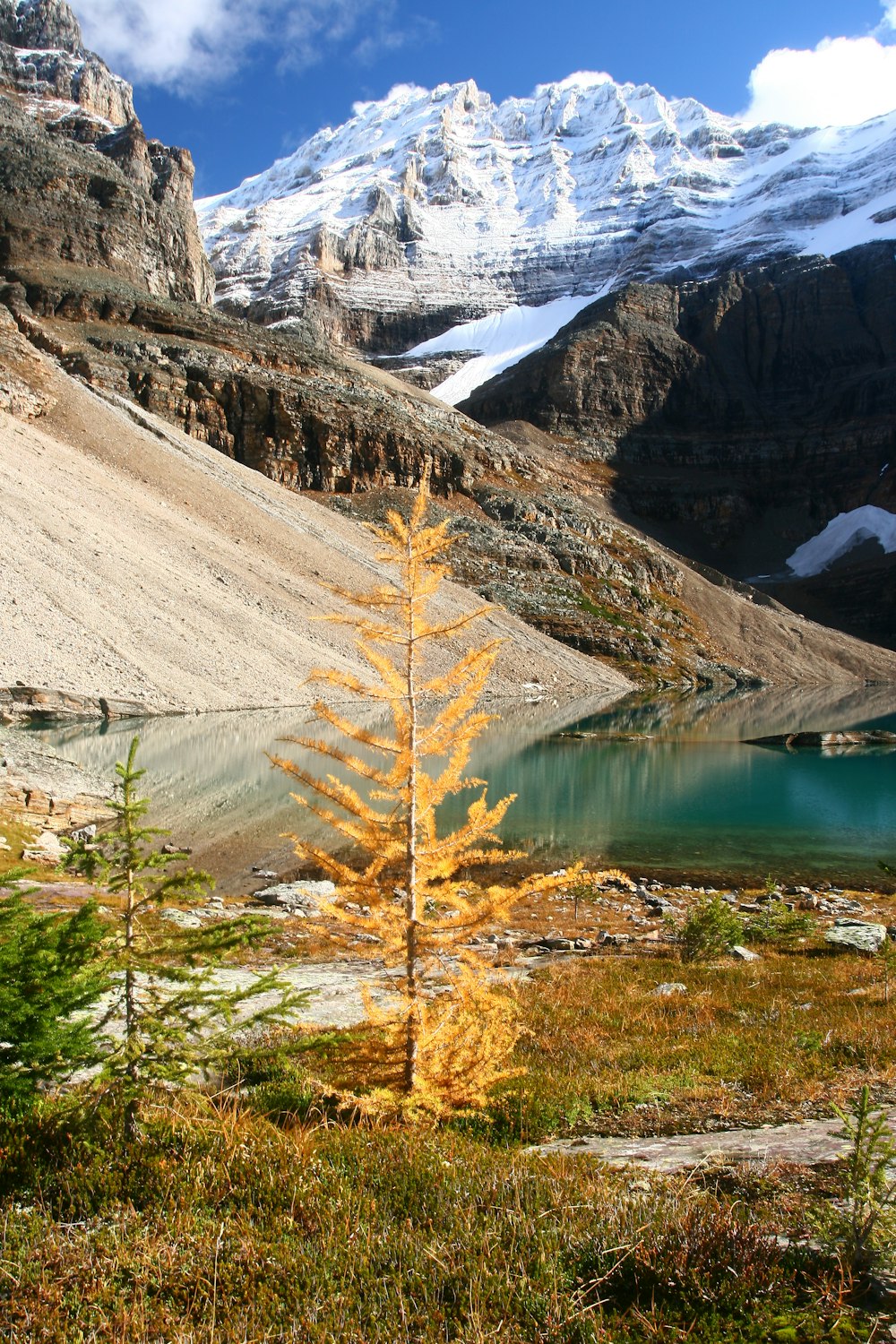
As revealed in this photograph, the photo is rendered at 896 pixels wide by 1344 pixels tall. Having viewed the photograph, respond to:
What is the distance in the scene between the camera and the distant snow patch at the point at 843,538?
555 ft

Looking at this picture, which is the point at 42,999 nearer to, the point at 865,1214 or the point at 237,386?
the point at 865,1214

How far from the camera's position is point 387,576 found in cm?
7831

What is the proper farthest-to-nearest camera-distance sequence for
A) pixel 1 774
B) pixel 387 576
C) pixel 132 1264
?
pixel 387 576
pixel 1 774
pixel 132 1264

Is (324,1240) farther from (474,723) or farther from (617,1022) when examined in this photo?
(617,1022)

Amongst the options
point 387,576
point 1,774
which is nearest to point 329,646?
point 387,576

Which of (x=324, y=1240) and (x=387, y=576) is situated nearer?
(x=324, y=1240)

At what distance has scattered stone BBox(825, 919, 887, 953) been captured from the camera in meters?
14.5

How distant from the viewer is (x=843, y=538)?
17212 centimetres

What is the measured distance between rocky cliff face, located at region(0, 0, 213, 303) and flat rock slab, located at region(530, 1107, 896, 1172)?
439 feet

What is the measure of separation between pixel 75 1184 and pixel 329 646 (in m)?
57.3

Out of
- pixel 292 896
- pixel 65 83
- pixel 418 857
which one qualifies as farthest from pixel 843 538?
pixel 65 83

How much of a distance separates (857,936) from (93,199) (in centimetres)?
14707

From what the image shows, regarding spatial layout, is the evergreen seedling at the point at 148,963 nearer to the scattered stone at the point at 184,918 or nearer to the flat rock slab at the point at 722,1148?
the flat rock slab at the point at 722,1148

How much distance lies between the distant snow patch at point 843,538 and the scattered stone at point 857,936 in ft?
543
